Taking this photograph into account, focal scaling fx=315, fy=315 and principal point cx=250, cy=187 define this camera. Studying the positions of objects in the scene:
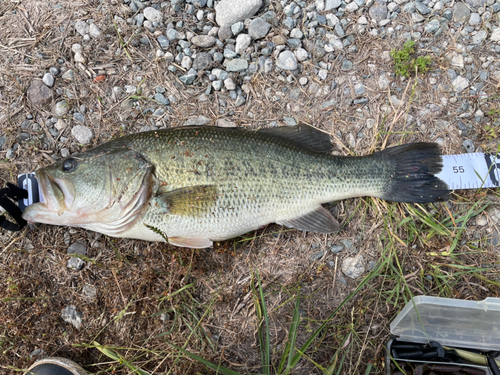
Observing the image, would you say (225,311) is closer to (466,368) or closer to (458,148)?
(466,368)

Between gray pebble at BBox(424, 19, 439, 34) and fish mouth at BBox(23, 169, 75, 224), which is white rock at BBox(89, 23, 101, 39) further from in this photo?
gray pebble at BBox(424, 19, 439, 34)

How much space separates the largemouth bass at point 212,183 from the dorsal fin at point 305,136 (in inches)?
3.1

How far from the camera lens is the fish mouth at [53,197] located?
2.73 meters

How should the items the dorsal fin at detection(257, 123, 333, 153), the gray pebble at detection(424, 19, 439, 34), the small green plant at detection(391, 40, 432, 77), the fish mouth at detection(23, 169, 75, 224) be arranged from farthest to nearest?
the gray pebble at detection(424, 19, 439, 34) < the small green plant at detection(391, 40, 432, 77) < the dorsal fin at detection(257, 123, 333, 153) < the fish mouth at detection(23, 169, 75, 224)

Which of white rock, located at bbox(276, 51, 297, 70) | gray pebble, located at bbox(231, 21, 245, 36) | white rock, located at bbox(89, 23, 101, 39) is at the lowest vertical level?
white rock, located at bbox(276, 51, 297, 70)

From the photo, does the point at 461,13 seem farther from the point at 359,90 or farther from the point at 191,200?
the point at 191,200

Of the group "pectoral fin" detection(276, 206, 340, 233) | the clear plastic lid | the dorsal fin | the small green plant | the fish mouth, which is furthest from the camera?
the small green plant

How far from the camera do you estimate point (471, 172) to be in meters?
3.27

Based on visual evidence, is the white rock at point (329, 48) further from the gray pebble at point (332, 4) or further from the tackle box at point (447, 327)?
the tackle box at point (447, 327)

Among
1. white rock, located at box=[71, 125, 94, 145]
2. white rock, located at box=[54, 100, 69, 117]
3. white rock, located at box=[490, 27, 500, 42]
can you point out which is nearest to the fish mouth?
white rock, located at box=[71, 125, 94, 145]

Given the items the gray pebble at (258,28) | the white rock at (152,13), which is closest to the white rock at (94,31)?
the white rock at (152,13)

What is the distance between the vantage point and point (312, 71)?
3.52 metres

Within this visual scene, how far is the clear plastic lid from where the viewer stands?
2.88 m

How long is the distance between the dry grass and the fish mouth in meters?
0.61
